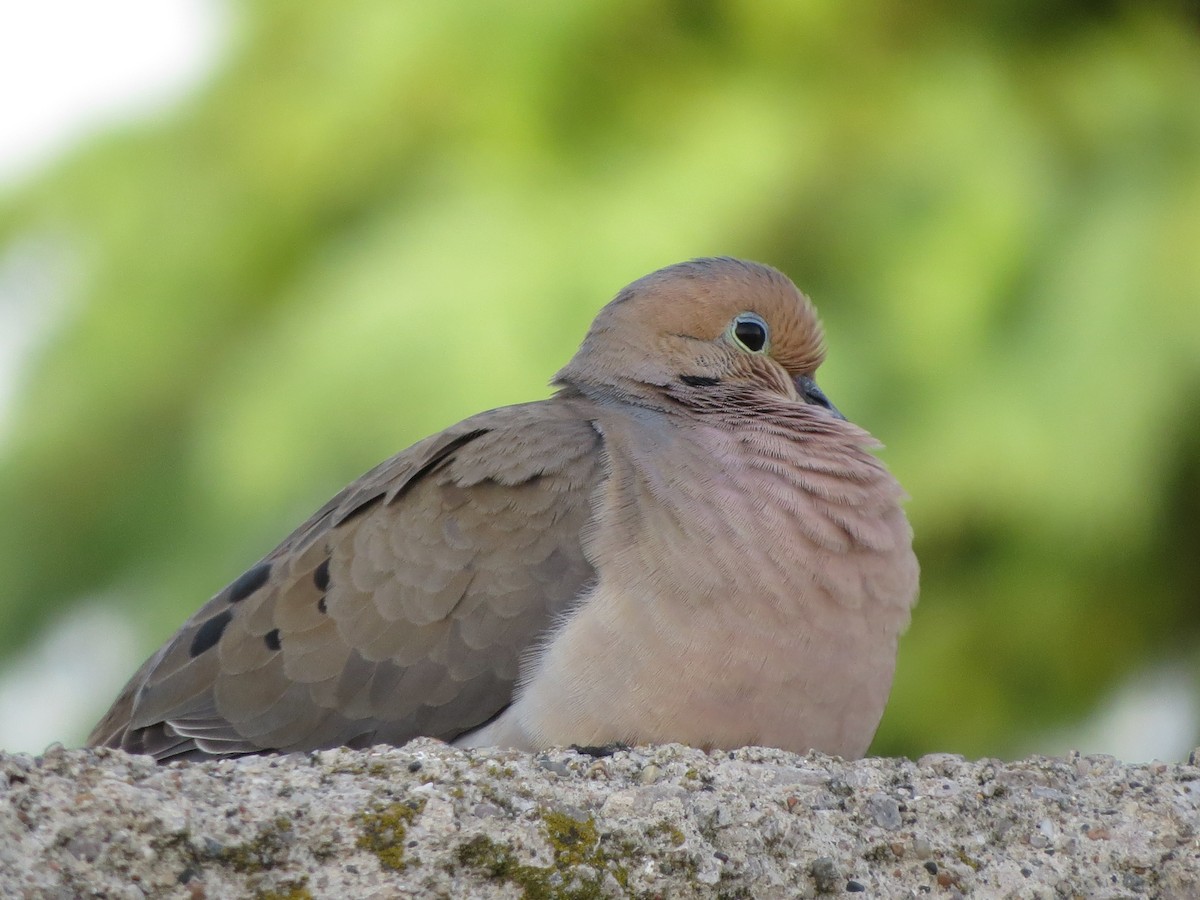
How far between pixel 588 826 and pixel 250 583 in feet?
5.07

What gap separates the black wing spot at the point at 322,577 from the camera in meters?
3.10

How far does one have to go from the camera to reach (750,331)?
353 cm

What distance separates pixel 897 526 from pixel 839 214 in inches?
71.7

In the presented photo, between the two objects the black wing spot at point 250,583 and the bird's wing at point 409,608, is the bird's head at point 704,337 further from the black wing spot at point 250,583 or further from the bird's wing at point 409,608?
the black wing spot at point 250,583

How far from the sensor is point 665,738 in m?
2.70

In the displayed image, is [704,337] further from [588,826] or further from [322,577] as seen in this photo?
[588,826]

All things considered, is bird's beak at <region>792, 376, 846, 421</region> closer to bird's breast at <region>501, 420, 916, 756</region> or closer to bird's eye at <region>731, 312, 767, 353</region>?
bird's eye at <region>731, 312, 767, 353</region>

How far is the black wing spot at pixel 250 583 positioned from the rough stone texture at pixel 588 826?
123cm

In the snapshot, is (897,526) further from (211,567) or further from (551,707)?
(211,567)

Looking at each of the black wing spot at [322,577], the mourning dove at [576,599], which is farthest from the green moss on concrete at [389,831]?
the black wing spot at [322,577]

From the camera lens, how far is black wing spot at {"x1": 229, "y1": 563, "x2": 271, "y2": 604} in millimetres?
3250

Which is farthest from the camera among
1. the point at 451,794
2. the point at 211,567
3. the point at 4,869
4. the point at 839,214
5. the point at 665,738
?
the point at 839,214

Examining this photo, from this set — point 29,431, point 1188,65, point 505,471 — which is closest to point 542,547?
point 505,471

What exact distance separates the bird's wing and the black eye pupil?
0.51m
